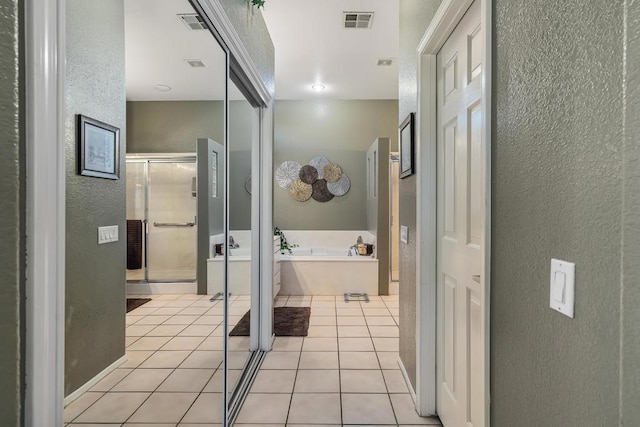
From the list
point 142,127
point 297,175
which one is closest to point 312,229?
point 297,175

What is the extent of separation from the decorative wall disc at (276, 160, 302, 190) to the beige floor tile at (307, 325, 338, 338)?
2.73 m

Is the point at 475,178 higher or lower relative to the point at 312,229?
higher

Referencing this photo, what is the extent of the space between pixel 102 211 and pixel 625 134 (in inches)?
43.2

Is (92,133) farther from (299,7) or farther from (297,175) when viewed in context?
(297,175)

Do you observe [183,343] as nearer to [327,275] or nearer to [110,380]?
[110,380]

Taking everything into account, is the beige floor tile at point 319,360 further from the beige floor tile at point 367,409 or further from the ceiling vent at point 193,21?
the ceiling vent at point 193,21

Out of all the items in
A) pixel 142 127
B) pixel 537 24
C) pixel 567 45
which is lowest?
pixel 142 127

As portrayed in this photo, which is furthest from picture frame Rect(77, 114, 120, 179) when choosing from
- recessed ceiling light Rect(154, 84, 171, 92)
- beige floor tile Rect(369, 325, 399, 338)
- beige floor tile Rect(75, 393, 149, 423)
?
beige floor tile Rect(369, 325, 399, 338)

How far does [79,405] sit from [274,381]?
1801 millimetres

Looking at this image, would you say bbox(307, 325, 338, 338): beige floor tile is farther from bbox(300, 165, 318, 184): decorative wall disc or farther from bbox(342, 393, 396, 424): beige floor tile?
bbox(300, 165, 318, 184): decorative wall disc

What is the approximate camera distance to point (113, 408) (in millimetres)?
994

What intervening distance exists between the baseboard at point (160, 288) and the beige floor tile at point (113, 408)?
11.2 inches

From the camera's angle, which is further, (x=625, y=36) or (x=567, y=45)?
(x=567, y=45)

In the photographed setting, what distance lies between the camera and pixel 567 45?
0.78 meters
